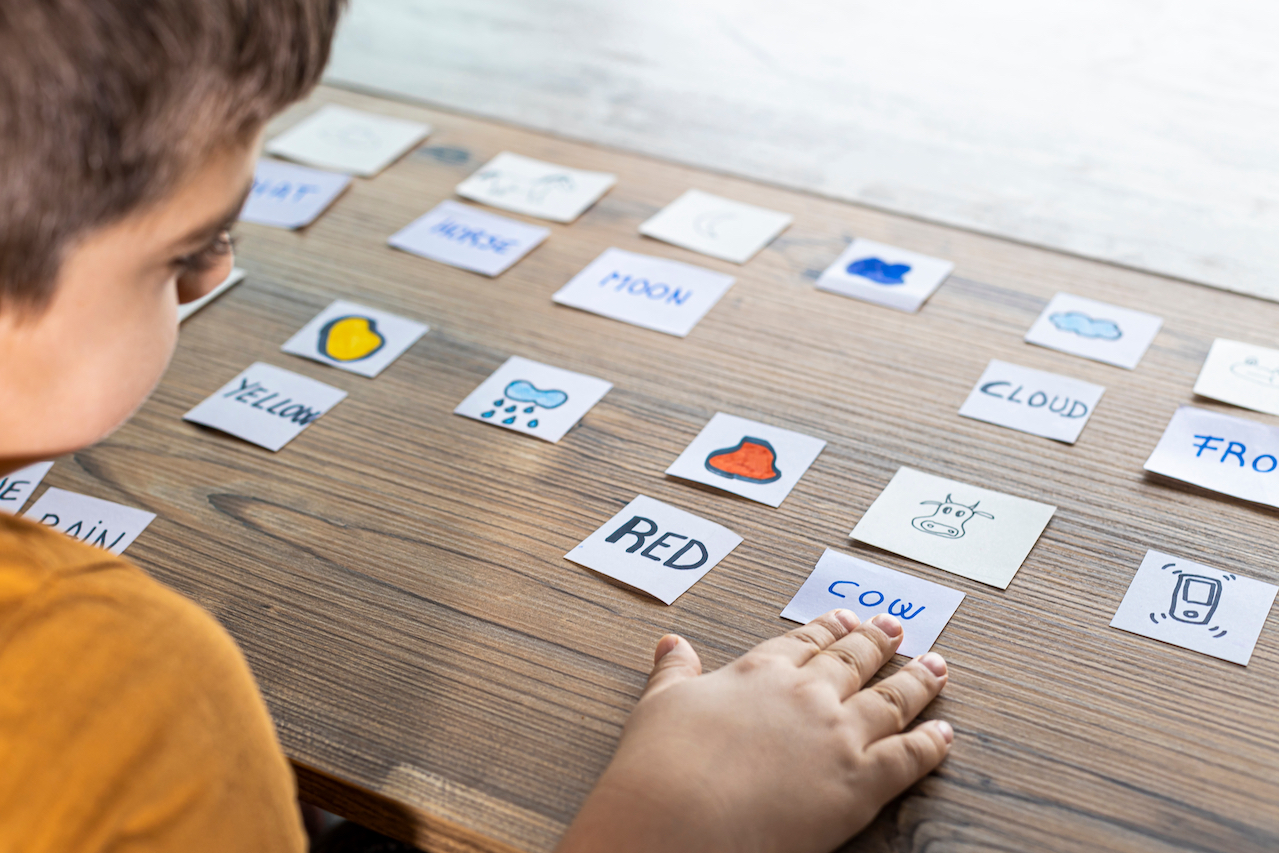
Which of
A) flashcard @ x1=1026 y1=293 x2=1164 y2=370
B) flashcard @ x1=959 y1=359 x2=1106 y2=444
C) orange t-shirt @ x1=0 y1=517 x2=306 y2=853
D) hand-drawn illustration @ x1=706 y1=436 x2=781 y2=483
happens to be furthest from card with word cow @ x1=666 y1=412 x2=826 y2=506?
orange t-shirt @ x1=0 y1=517 x2=306 y2=853

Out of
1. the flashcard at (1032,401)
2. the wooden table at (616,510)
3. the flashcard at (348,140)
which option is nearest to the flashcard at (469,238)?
the wooden table at (616,510)

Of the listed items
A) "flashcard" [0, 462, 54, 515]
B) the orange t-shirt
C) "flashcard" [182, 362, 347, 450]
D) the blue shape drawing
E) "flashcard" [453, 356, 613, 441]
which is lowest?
"flashcard" [0, 462, 54, 515]

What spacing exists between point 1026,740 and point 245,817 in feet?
1.20

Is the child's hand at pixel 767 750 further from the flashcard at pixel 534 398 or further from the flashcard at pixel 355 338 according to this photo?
the flashcard at pixel 355 338

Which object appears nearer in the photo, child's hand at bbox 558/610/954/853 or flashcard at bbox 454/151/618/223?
child's hand at bbox 558/610/954/853

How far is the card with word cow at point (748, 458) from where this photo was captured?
696mm

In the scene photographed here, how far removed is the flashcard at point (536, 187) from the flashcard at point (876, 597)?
1.60ft

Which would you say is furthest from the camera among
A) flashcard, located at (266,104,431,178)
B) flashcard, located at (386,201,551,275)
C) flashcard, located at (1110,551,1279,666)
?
flashcard, located at (266,104,431,178)

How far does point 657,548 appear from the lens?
65 centimetres

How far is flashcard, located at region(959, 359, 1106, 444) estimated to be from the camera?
29.1 inches

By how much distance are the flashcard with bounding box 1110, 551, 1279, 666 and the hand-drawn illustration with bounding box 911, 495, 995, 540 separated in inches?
3.8

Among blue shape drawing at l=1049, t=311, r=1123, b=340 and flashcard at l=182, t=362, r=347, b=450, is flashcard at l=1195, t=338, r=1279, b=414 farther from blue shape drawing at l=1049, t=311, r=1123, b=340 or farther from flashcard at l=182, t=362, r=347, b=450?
flashcard at l=182, t=362, r=347, b=450

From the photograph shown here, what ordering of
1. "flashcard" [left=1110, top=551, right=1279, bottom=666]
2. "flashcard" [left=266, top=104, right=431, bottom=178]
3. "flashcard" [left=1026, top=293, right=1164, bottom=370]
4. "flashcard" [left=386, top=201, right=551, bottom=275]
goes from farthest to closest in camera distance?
"flashcard" [left=266, top=104, right=431, bottom=178] < "flashcard" [left=386, top=201, right=551, bottom=275] < "flashcard" [left=1026, top=293, right=1164, bottom=370] < "flashcard" [left=1110, top=551, right=1279, bottom=666]

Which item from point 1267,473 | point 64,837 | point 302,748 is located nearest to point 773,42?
point 1267,473
